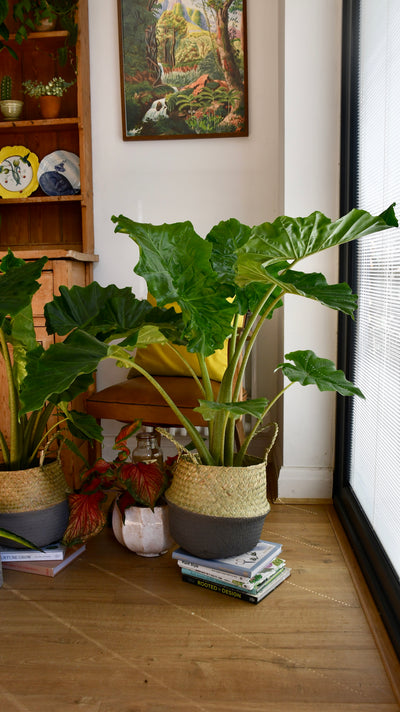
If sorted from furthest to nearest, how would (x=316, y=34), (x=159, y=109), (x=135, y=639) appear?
1. (x=159, y=109)
2. (x=316, y=34)
3. (x=135, y=639)

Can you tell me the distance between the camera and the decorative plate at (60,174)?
2881 mm

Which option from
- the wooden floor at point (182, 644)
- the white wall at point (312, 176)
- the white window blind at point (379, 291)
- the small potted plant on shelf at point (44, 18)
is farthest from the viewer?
the small potted plant on shelf at point (44, 18)

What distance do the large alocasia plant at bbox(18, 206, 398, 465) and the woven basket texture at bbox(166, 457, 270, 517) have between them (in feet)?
0.26

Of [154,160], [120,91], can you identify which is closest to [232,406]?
[154,160]

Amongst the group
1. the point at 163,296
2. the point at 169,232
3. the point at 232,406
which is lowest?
the point at 232,406

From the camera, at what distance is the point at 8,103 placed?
2.77m

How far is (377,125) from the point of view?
1772 mm

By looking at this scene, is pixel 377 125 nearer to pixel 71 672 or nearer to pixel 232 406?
pixel 232 406

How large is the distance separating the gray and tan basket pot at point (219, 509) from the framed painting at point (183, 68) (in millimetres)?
1799

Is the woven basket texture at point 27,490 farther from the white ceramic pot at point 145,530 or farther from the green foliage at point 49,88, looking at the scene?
the green foliage at point 49,88

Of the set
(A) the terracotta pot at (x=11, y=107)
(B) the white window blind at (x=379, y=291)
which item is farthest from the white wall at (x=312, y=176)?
(A) the terracotta pot at (x=11, y=107)

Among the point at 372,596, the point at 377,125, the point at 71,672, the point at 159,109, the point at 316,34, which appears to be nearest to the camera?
the point at 71,672

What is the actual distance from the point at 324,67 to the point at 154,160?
0.94 meters

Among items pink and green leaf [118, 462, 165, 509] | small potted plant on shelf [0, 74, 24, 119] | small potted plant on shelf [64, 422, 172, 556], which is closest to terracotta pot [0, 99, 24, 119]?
small potted plant on shelf [0, 74, 24, 119]
